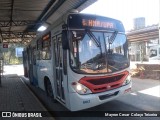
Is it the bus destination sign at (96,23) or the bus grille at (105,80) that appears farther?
the bus destination sign at (96,23)

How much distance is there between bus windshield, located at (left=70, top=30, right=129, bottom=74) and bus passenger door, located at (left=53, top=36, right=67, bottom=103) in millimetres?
856

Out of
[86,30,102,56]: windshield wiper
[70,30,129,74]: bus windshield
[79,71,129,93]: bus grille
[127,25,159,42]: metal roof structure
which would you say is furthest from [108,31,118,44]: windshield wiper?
[127,25,159,42]: metal roof structure

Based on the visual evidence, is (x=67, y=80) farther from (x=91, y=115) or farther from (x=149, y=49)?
(x=149, y=49)

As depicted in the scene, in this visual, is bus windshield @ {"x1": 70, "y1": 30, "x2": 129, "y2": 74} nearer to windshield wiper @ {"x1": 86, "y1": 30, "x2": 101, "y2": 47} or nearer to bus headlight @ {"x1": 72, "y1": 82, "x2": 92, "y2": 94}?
windshield wiper @ {"x1": 86, "y1": 30, "x2": 101, "y2": 47}

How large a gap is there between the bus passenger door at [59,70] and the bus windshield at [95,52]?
2.81 feet

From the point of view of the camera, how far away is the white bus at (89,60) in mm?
7277

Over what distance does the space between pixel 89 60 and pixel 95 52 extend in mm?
338

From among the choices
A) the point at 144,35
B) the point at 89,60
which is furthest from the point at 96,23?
the point at 144,35

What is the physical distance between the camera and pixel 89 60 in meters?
7.42

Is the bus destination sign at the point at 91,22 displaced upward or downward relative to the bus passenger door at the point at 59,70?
upward

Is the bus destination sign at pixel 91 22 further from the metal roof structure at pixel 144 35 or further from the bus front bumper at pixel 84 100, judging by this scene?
the metal roof structure at pixel 144 35

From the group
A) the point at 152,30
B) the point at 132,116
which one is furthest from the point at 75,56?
the point at 152,30

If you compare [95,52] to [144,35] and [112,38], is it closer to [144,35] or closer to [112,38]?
[112,38]

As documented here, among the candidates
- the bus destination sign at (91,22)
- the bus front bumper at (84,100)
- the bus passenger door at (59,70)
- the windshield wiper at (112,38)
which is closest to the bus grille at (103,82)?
the bus front bumper at (84,100)
